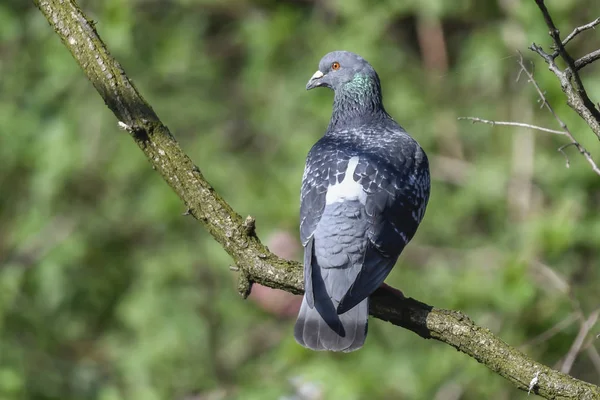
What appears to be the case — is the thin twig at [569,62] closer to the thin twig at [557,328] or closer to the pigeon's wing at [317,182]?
the pigeon's wing at [317,182]

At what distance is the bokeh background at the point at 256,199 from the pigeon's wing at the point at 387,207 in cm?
179

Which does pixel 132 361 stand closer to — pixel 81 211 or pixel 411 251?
pixel 81 211

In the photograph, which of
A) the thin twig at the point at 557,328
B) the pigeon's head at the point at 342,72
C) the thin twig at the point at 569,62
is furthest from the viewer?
the pigeon's head at the point at 342,72

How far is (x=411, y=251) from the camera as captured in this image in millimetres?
7848

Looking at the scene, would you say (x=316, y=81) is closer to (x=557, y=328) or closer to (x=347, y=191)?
(x=347, y=191)

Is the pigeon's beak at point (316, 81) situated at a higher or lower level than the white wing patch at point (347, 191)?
higher

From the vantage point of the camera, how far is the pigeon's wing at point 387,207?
3.86 metres

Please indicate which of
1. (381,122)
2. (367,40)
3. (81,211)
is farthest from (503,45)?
(81,211)

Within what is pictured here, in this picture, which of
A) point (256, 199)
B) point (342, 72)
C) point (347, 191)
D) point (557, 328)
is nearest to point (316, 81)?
point (342, 72)

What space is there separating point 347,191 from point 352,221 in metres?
0.20

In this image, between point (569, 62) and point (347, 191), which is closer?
point (569, 62)

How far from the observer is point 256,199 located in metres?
7.81

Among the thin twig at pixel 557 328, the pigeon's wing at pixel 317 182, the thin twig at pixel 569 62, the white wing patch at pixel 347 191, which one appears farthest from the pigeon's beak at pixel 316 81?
the thin twig at pixel 569 62

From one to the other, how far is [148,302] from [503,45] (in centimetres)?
387
